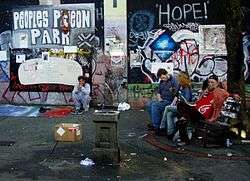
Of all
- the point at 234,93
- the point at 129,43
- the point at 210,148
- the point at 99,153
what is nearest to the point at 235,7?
the point at 234,93

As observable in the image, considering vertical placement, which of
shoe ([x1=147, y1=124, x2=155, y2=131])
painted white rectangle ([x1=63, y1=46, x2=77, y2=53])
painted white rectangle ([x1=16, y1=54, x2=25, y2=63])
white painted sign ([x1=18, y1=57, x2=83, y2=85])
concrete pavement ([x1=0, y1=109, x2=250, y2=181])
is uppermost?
painted white rectangle ([x1=63, y1=46, x2=77, y2=53])

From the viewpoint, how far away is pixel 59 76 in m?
15.1

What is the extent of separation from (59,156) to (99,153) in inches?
37.9

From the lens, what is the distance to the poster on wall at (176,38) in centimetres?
1416

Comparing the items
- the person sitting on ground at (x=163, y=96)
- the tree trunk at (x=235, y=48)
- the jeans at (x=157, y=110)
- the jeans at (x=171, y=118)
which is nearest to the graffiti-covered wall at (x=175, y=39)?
the person sitting on ground at (x=163, y=96)

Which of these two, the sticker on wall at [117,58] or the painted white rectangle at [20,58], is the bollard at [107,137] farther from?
the painted white rectangle at [20,58]

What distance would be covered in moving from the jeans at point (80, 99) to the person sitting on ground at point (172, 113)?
3849 mm

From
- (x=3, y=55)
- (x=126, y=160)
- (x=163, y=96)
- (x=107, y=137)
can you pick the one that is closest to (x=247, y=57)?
(x=163, y=96)

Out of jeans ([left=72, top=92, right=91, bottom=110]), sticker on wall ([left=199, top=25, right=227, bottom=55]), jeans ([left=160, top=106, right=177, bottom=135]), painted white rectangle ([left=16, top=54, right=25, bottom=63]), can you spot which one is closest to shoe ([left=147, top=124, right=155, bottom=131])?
jeans ([left=160, top=106, right=177, bottom=135])

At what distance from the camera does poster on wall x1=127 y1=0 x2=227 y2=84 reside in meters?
14.2

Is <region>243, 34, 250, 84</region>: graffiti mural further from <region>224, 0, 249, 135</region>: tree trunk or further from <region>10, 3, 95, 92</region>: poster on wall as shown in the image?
<region>10, 3, 95, 92</region>: poster on wall

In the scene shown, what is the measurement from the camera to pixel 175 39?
47.1 feet

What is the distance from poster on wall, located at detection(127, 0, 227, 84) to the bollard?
620 centimetres

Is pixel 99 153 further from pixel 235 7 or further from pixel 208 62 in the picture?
pixel 208 62
